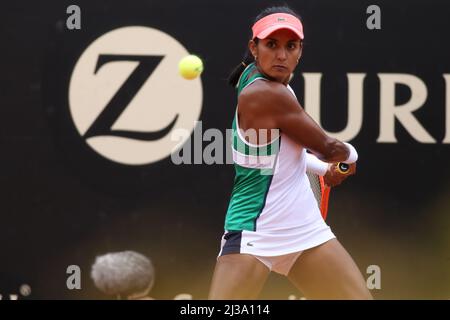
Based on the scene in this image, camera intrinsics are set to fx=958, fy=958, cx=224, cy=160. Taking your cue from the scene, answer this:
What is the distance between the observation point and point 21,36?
5.59m

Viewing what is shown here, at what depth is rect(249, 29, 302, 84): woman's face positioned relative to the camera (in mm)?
3998

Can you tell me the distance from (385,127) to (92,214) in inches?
70.4

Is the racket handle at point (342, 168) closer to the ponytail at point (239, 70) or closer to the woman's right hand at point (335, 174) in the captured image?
the woman's right hand at point (335, 174)

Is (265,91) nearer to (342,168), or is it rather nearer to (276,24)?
(276,24)

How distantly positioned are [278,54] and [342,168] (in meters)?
0.58

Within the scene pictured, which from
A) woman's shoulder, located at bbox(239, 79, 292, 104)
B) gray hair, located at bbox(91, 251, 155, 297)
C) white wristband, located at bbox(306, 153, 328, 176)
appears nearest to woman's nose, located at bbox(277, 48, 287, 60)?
woman's shoulder, located at bbox(239, 79, 292, 104)

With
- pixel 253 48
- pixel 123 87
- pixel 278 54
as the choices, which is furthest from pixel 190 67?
pixel 123 87

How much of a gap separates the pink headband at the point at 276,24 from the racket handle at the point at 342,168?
1.90 feet

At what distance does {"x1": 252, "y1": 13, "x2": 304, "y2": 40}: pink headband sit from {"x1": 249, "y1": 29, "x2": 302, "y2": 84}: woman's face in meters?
0.02

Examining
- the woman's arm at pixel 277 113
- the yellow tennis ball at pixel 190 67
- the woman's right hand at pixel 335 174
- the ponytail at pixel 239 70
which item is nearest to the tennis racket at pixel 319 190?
the woman's right hand at pixel 335 174

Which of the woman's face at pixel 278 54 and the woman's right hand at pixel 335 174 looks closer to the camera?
the woman's face at pixel 278 54

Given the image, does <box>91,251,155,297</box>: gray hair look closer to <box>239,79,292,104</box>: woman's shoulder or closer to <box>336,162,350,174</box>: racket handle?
<box>336,162,350,174</box>: racket handle

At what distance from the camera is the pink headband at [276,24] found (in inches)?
157

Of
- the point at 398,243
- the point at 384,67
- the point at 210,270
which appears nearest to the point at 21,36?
the point at 210,270
